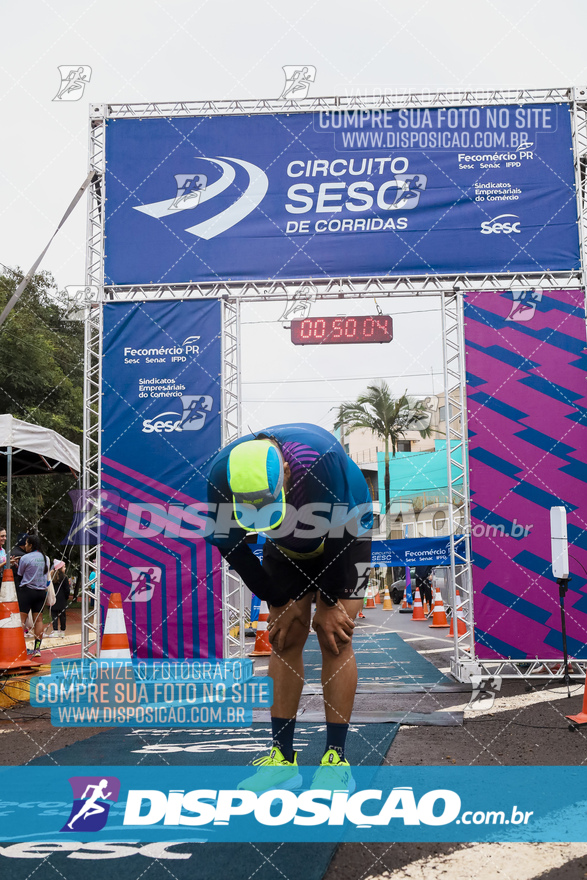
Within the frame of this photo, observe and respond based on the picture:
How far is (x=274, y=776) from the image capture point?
3701mm

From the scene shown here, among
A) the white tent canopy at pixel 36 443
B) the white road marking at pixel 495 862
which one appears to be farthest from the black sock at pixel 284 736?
the white tent canopy at pixel 36 443

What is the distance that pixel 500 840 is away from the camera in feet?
10.4

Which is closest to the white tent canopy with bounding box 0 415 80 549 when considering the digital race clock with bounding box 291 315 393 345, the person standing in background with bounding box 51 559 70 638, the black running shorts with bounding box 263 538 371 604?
the digital race clock with bounding box 291 315 393 345

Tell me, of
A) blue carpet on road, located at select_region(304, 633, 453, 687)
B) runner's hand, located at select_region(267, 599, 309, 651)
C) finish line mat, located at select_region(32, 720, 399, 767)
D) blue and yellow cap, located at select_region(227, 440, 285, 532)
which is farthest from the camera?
blue carpet on road, located at select_region(304, 633, 453, 687)

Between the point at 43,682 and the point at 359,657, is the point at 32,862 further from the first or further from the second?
the point at 359,657

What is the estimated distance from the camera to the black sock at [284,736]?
12.6 ft

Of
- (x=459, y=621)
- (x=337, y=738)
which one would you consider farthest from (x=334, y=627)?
(x=459, y=621)

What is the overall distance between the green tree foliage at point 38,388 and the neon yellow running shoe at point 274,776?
16.9 m

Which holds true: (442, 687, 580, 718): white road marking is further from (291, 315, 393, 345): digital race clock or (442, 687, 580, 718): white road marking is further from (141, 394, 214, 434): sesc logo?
(141, 394, 214, 434): sesc logo

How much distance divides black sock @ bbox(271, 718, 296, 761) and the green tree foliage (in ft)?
55.1

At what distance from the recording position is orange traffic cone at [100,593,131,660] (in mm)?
7137

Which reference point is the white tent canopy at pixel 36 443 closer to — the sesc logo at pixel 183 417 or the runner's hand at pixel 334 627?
the sesc logo at pixel 183 417

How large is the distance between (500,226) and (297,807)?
7.41 meters

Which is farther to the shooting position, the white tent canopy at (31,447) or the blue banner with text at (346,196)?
the blue banner with text at (346,196)
